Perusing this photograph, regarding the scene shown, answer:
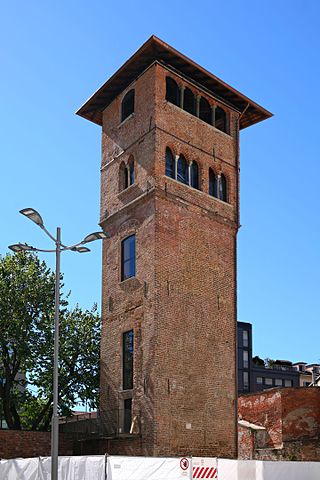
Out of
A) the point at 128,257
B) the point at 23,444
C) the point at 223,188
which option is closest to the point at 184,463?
the point at 23,444

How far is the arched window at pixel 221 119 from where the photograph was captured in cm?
3578

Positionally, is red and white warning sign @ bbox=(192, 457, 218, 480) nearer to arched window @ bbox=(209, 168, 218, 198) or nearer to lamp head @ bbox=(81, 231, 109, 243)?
lamp head @ bbox=(81, 231, 109, 243)

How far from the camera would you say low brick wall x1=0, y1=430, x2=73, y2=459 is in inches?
1164

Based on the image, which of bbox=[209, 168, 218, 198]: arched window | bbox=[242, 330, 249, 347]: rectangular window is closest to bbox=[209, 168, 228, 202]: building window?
bbox=[209, 168, 218, 198]: arched window

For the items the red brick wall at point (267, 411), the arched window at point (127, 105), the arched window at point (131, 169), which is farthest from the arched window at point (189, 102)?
the red brick wall at point (267, 411)

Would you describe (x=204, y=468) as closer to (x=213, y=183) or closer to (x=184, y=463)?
(x=184, y=463)

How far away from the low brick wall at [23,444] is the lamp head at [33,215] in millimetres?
13121

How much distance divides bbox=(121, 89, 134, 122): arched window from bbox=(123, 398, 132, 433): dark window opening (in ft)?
45.2

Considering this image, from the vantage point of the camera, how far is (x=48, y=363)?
117 ft

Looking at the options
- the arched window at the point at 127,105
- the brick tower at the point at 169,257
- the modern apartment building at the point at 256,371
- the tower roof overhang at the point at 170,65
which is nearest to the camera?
the brick tower at the point at 169,257

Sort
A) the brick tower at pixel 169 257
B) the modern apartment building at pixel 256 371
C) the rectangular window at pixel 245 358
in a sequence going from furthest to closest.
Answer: the rectangular window at pixel 245 358, the modern apartment building at pixel 256 371, the brick tower at pixel 169 257

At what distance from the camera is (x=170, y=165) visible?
3206cm

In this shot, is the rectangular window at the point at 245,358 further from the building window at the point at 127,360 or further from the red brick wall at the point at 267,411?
the building window at the point at 127,360

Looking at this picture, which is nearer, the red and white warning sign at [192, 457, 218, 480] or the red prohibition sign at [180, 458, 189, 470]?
the red prohibition sign at [180, 458, 189, 470]
